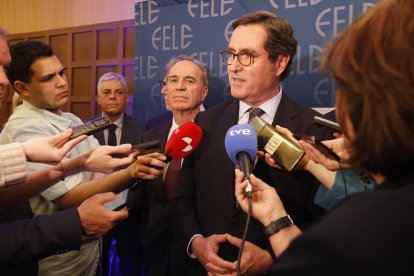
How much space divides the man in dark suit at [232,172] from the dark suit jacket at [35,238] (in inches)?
17.7

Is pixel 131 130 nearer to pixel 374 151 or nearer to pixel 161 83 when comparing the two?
pixel 161 83

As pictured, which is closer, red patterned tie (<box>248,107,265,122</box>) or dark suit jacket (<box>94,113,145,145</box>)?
red patterned tie (<box>248,107,265,122</box>)

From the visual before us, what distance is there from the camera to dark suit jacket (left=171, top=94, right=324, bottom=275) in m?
1.53

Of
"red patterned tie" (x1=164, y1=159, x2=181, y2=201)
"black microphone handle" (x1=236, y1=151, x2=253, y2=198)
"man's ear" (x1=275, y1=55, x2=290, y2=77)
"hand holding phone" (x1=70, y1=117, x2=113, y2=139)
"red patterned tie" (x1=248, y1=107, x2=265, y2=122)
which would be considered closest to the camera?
"black microphone handle" (x1=236, y1=151, x2=253, y2=198)

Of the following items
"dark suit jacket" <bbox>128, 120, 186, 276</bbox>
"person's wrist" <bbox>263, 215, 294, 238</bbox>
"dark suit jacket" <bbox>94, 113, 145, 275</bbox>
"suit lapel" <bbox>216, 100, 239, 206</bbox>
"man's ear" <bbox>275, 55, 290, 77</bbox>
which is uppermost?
"man's ear" <bbox>275, 55, 290, 77</bbox>

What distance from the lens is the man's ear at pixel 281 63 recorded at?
1.75 meters

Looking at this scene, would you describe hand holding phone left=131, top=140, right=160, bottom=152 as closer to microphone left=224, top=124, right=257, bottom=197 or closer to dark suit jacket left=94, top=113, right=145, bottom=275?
microphone left=224, top=124, right=257, bottom=197

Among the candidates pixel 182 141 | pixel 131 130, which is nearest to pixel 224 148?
pixel 182 141

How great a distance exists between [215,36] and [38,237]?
5.48ft

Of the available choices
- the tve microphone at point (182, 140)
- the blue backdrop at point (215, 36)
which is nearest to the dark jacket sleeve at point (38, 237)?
the tve microphone at point (182, 140)

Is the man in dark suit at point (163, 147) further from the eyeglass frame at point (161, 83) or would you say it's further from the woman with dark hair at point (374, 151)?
the woman with dark hair at point (374, 151)

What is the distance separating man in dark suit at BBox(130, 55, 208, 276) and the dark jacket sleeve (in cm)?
75

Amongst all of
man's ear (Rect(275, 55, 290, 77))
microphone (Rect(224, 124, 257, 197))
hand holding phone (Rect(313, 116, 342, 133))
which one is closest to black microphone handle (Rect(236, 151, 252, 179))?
microphone (Rect(224, 124, 257, 197))

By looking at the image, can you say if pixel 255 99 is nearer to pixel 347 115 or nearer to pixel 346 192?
pixel 346 192
